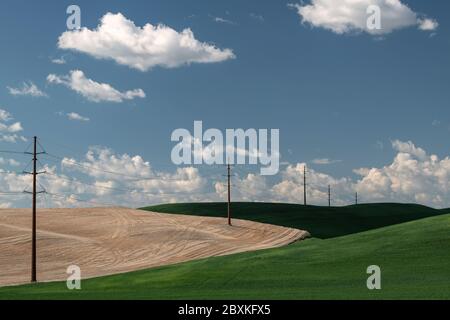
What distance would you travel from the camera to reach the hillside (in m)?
78.6

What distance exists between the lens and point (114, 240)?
63.8 meters

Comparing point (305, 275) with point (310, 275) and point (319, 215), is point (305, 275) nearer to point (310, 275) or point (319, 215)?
point (310, 275)

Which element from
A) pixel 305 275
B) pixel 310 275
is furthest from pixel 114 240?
pixel 310 275

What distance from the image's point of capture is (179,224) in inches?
2881

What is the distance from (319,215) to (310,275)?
5515cm

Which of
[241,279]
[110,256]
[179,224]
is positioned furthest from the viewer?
[179,224]

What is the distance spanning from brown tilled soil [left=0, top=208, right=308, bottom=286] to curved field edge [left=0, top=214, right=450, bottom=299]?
944 cm

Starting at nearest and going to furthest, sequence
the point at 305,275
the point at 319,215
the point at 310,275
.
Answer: the point at 310,275 < the point at 305,275 < the point at 319,215

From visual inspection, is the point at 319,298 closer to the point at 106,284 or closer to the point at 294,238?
the point at 106,284

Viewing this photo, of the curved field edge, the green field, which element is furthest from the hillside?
the curved field edge
